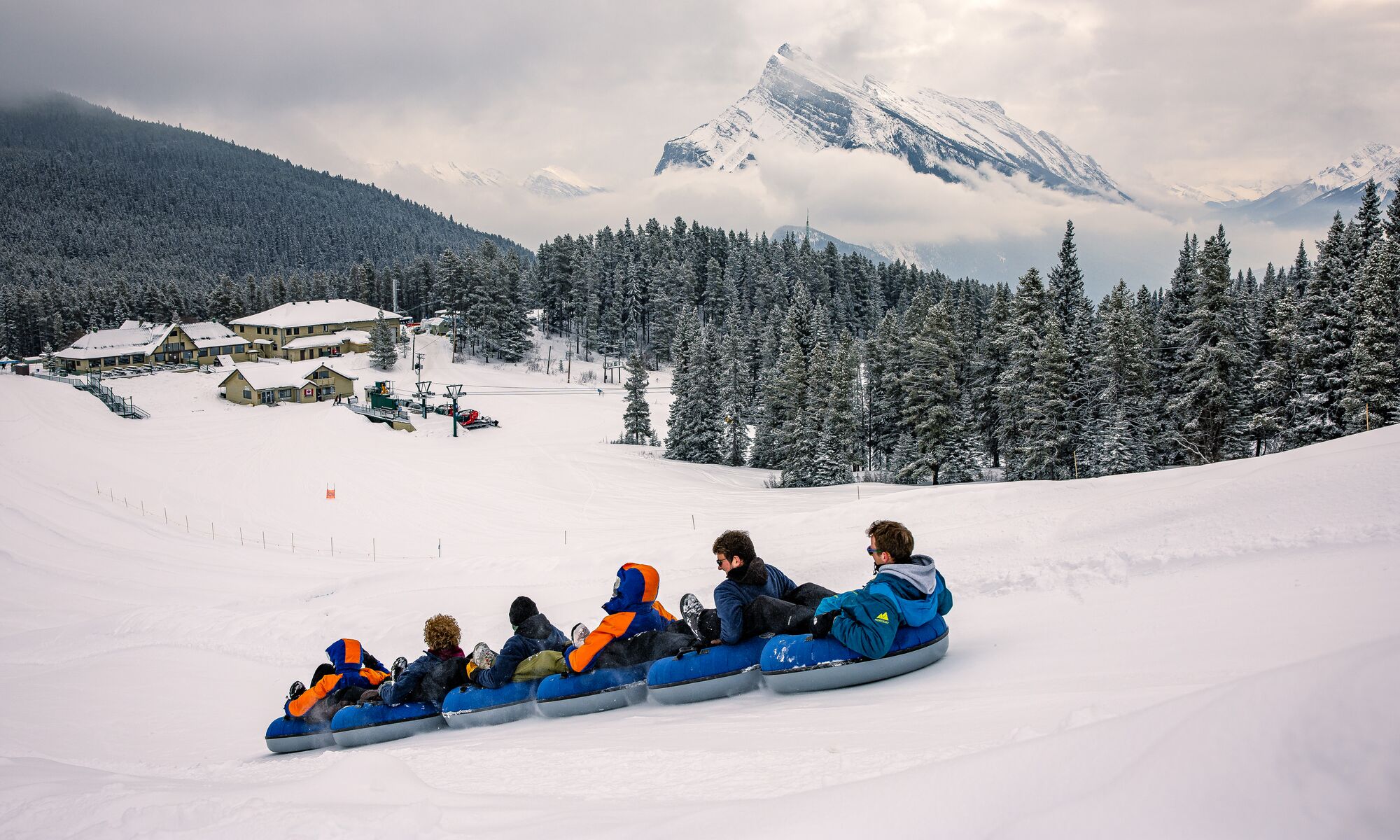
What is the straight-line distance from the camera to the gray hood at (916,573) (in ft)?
19.9

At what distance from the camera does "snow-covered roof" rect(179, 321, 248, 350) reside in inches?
3755

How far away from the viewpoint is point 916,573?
20.0 feet

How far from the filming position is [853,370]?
4850 centimetres

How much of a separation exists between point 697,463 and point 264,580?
3273 cm

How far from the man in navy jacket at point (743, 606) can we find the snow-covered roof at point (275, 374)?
78.5m

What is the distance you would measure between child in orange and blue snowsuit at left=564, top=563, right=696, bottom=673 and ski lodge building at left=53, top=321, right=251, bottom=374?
105548 millimetres

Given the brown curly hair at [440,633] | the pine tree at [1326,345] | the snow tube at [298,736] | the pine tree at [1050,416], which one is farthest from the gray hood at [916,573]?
the pine tree at [1050,416]

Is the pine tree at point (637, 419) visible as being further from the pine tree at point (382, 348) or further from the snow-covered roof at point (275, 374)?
the pine tree at point (382, 348)

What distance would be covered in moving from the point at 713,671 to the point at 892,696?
6.24ft

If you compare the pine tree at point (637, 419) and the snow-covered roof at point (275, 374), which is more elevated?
the snow-covered roof at point (275, 374)

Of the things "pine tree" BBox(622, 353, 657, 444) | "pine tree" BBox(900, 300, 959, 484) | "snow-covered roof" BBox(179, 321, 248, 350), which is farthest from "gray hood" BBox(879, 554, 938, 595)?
"snow-covered roof" BBox(179, 321, 248, 350)

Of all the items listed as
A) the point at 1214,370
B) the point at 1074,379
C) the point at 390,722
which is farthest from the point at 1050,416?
the point at 390,722

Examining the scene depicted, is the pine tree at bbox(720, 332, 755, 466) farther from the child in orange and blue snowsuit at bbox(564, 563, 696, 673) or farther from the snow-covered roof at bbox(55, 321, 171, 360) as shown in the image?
the snow-covered roof at bbox(55, 321, 171, 360)

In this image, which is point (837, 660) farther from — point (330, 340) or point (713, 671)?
point (330, 340)
